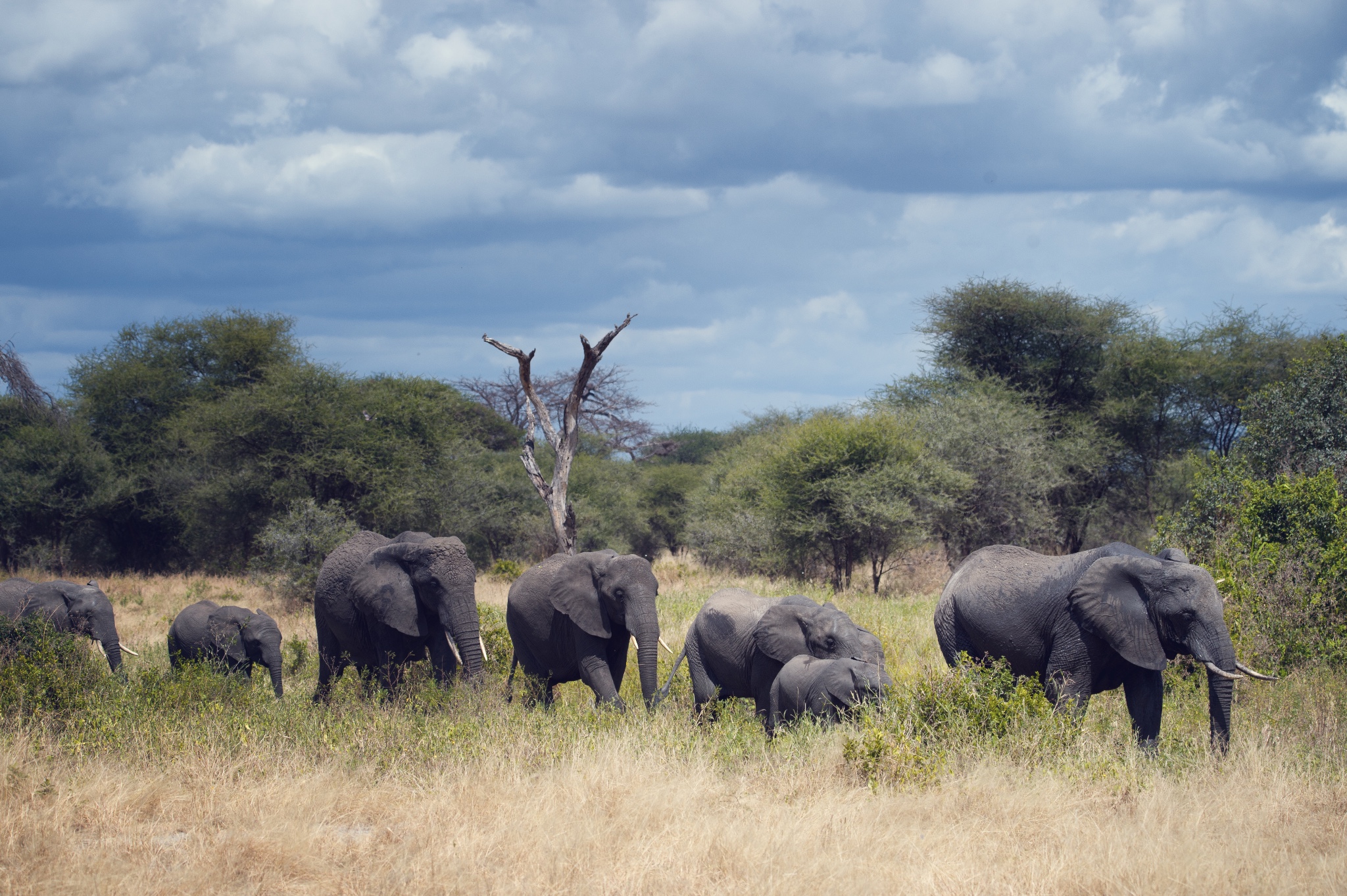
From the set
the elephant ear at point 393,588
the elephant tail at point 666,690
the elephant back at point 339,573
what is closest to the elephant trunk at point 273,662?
the elephant back at point 339,573

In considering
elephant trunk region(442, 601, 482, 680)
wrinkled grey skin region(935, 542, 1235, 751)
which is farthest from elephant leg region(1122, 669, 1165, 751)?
elephant trunk region(442, 601, 482, 680)

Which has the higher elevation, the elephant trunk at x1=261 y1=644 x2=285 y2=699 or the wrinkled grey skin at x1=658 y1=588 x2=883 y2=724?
the wrinkled grey skin at x1=658 y1=588 x2=883 y2=724

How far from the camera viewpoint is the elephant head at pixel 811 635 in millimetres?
8844

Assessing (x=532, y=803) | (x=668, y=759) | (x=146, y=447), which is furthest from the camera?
(x=146, y=447)

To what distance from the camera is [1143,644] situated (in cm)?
749

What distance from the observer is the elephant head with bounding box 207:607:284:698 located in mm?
12062

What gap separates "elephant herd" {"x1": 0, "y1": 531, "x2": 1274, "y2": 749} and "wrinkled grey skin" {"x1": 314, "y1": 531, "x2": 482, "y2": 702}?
0.02 metres

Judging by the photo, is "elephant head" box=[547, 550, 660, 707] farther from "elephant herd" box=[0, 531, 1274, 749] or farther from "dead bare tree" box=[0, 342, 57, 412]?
"dead bare tree" box=[0, 342, 57, 412]

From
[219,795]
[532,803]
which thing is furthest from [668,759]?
[219,795]

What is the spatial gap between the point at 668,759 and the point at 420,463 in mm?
23135

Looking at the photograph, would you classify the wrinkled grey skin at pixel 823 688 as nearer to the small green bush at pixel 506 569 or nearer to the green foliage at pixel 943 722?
the green foliage at pixel 943 722

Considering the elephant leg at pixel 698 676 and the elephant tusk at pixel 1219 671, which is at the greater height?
the elephant tusk at pixel 1219 671

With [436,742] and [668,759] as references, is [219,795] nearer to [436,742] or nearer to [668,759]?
[436,742]

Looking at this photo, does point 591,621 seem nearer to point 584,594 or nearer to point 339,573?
point 584,594
